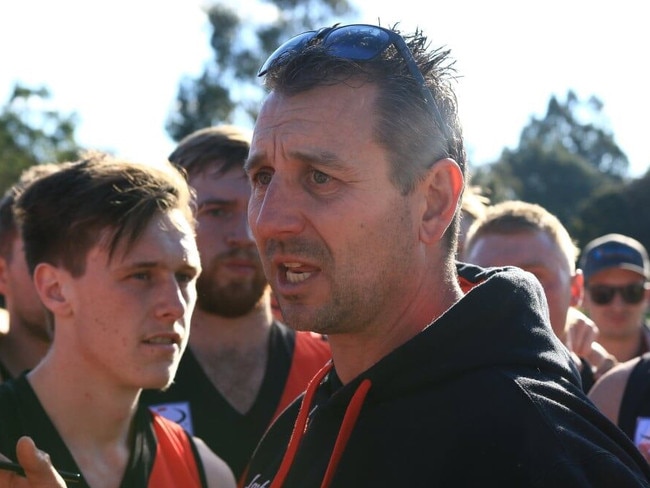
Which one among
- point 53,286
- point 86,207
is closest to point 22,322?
point 53,286

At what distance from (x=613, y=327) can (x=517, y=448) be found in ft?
17.7

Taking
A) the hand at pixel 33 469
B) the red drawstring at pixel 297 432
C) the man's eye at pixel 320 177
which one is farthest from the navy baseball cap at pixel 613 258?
the hand at pixel 33 469

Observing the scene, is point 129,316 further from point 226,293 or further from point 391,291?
point 391,291

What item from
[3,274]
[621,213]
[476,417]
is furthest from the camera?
[621,213]

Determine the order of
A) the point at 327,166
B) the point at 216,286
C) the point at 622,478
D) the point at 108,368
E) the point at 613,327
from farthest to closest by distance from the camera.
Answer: the point at 613,327 → the point at 216,286 → the point at 108,368 → the point at 327,166 → the point at 622,478

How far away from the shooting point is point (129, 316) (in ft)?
11.2

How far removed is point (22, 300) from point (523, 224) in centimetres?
Result: 261

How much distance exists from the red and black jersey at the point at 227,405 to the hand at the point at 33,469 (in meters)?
1.77

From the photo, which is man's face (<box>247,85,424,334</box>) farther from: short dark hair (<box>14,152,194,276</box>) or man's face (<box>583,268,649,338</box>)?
man's face (<box>583,268,649,338</box>)

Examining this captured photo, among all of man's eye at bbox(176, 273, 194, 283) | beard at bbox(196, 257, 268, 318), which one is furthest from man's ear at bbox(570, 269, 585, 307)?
man's eye at bbox(176, 273, 194, 283)

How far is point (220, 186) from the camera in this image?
4.71 meters

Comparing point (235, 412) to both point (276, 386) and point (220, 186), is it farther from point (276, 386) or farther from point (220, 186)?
point (220, 186)

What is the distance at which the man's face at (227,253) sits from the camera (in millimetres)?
4621

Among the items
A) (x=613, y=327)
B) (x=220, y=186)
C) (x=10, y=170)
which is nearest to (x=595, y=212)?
(x=10, y=170)
